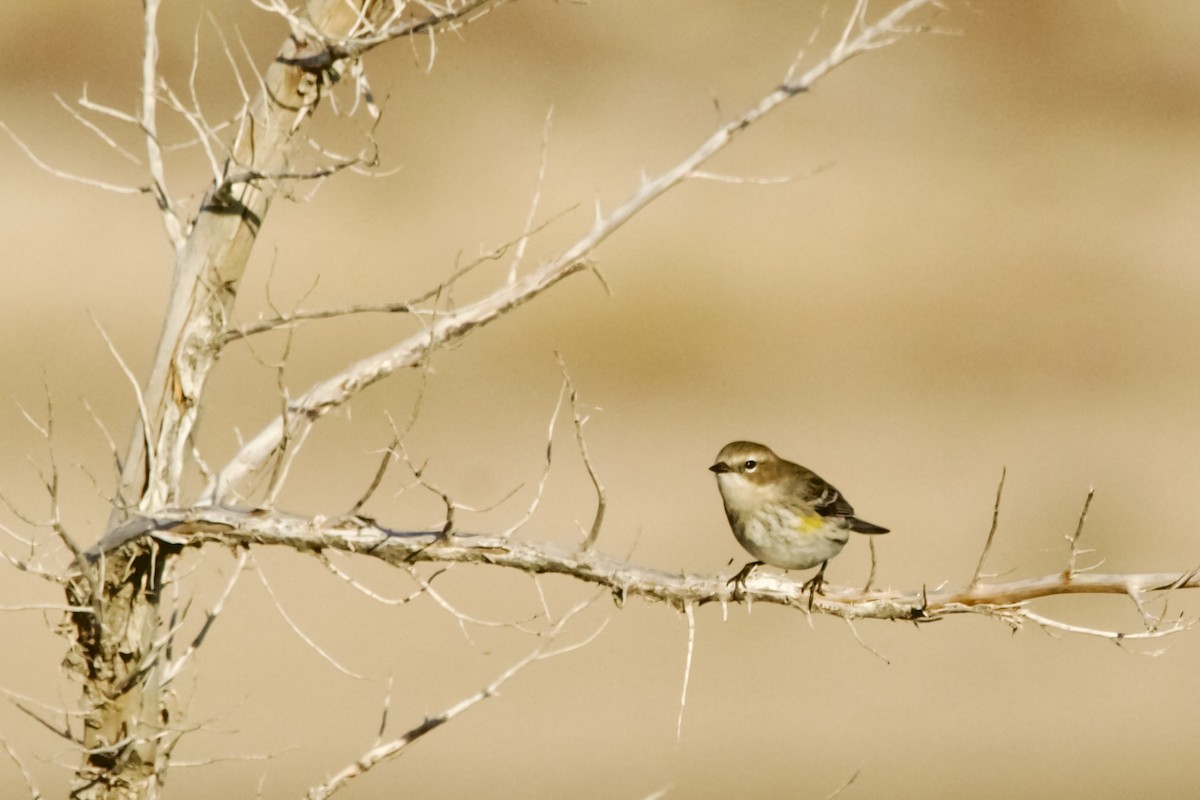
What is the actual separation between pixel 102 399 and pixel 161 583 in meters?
19.8

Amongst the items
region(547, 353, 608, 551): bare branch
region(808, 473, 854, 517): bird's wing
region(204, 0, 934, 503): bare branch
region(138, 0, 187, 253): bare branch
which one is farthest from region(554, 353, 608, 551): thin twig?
region(808, 473, 854, 517): bird's wing

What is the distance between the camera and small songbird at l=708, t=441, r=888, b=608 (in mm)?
10336

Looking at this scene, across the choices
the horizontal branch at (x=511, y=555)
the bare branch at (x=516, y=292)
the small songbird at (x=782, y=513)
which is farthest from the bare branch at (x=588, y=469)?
the small songbird at (x=782, y=513)

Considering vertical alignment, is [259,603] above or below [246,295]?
below

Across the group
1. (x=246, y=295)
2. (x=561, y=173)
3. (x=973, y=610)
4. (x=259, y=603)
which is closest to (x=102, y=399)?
(x=246, y=295)

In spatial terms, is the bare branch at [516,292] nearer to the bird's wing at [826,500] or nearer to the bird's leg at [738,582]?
the bird's leg at [738,582]

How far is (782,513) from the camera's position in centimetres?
1047

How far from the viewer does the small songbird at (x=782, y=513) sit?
33.9ft

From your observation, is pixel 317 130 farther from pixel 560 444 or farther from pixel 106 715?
pixel 106 715

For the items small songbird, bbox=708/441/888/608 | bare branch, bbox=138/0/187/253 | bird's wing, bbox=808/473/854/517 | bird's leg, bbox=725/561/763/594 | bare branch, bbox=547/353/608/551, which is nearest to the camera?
bare branch, bbox=547/353/608/551

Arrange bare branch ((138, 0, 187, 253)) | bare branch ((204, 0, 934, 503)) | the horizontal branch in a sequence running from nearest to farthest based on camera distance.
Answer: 1. bare branch ((204, 0, 934, 503))
2. the horizontal branch
3. bare branch ((138, 0, 187, 253))

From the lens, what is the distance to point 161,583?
8461 mm

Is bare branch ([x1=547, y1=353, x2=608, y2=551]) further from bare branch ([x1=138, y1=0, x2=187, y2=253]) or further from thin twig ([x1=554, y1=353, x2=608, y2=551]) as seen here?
bare branch ([x1=138, y1=0, x2=187, y2=253])

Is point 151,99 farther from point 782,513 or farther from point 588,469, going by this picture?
point 782,513
